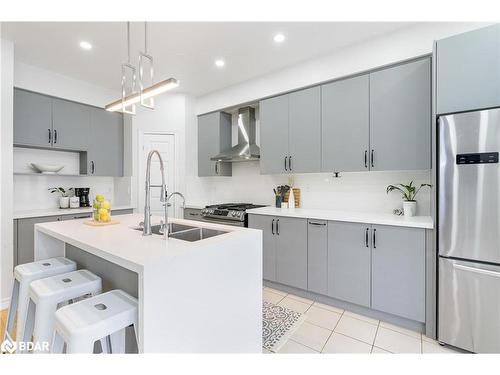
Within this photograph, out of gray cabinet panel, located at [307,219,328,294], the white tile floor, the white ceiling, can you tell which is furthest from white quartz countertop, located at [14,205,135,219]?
the white tile floor

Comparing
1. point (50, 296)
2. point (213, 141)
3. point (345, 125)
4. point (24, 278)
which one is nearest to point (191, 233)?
point (50, 296)

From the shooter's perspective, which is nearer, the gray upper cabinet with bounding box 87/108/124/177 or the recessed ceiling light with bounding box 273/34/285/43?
the recessed ceiling light with bounding box 273/34/285/43

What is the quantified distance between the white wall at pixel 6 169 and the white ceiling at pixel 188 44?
0.26 metres

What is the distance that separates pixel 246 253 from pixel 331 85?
2179 mm

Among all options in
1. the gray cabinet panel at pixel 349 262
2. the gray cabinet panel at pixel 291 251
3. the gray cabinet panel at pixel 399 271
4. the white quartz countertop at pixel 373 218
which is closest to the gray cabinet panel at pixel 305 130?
the white quartz countertop at pixel 373 218

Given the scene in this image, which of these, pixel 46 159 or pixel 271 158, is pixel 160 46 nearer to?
pixel 271 158

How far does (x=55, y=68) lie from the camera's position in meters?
3.18

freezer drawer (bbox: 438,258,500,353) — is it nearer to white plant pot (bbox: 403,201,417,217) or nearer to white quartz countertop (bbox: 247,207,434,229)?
white quartz countertop (bbox: 247,207,434,229)

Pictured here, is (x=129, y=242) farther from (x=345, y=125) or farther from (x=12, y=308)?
(x=345, y=125)

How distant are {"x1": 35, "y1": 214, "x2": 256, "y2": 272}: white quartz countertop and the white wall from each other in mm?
1004

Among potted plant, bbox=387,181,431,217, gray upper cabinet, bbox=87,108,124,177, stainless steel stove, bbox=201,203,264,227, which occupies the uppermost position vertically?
gray upper cabinet, bbox=87,108,124,177

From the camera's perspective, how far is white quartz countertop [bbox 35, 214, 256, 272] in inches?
46.9

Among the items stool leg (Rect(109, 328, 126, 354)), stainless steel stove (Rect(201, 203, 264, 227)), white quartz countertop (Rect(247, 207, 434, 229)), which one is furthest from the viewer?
stainless steel stove (Rect(201, 203, 264, 227))

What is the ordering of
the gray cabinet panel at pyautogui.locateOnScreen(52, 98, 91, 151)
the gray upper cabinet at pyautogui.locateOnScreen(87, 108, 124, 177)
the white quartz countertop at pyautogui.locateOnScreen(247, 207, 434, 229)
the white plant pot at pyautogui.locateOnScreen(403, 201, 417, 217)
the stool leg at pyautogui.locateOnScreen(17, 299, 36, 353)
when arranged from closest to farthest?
the stool leg at pyautogui.locateOnScreen(17, 299, 36, 353) < the white quartz countertop at pyautogui.locateOnScreen(247, 207, 434, 229) < the white plant pot at pyautogui.locateOnScreen(403, 201, 417, 217) < the gray cabinet panel at pyautogui.locateOnScreen(52, 98, 91, 151) < the gray upper cabinet at pyautogui.locateOnScreen(87, 108, 124, 177)
